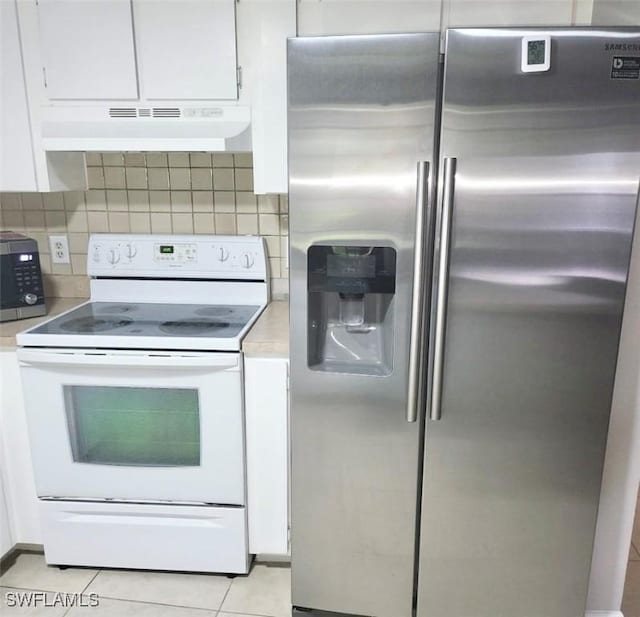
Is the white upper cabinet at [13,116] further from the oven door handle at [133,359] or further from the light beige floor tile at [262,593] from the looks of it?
the light beige floor tile at [262,593]

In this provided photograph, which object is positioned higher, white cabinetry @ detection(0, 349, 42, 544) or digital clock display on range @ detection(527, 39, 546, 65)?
digital clock display on range @ detection(527, 39, 546, 65)

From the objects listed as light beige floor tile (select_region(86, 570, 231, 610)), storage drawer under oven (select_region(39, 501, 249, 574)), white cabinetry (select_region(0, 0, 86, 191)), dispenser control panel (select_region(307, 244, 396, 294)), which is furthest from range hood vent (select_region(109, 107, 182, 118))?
light beige floor tile (select_region(86, 570, 231, 610))

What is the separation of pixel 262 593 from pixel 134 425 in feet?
2.46

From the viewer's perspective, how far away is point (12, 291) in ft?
6.95

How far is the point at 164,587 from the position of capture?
6.68 feet

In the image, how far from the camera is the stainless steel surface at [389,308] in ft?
4.79

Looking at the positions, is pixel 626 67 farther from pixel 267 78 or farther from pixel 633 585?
pixel 633 585

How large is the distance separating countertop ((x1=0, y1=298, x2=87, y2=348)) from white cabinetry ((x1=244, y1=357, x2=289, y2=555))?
828mm

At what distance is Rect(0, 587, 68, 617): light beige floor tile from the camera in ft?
6.30

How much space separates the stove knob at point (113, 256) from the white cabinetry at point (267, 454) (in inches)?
32.5

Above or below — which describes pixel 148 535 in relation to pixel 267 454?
below

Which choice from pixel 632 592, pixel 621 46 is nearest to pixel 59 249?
pixel 621 46

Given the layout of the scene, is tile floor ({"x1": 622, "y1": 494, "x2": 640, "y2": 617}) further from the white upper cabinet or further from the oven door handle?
the white upper cabinet

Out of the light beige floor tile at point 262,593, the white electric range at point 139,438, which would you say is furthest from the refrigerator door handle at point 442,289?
the light beige floor tile at point 262,593
